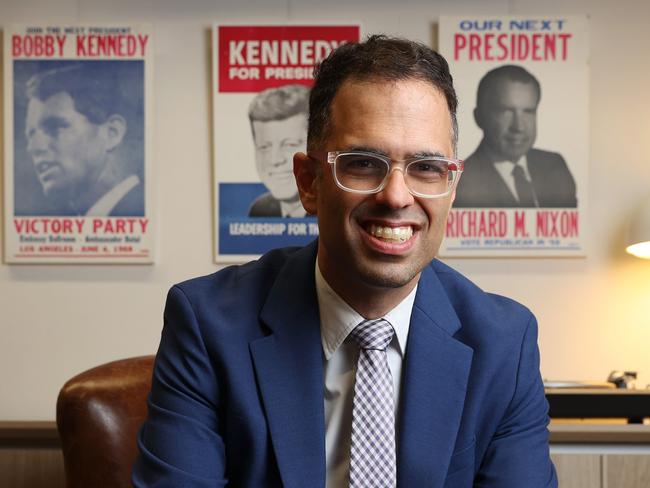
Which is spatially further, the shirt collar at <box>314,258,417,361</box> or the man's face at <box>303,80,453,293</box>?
the shirt collar at <box>314,258,417,361</box>

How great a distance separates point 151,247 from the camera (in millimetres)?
3186

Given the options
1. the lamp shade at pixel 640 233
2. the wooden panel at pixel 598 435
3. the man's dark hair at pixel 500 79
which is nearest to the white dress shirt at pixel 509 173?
the man's dark hair at pixel 500 79

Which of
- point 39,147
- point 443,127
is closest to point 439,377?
point 443,127

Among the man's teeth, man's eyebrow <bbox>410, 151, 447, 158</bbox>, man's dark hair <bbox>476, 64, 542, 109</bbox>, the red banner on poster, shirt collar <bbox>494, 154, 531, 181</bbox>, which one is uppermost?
the red banner on poster

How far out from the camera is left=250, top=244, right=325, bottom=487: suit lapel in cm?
133

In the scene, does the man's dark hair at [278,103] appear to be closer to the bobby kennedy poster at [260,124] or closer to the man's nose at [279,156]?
the bobby kennedy poster at [260,124]

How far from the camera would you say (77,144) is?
3223mm

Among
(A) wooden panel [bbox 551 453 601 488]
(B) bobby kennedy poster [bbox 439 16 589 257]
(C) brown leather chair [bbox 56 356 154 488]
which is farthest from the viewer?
(B) bobby kennedy poster [bbox 439 16 589 257]

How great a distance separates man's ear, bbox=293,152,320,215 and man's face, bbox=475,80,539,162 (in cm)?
183

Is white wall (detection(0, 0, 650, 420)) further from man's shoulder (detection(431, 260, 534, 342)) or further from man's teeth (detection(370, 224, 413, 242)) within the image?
man's teeth (detection(370, 224, 413, 242))

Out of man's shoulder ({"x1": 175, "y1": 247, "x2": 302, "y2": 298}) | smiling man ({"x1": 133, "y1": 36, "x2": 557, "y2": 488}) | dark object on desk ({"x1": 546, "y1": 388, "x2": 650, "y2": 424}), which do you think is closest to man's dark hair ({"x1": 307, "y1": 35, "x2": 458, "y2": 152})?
smiling man ({"x1": 133, "y1": 36, "x2": 557, "y2": 488})

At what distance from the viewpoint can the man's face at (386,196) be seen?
4.24 feet

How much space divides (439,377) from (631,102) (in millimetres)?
2203

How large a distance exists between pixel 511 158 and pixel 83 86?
1.69 metres
